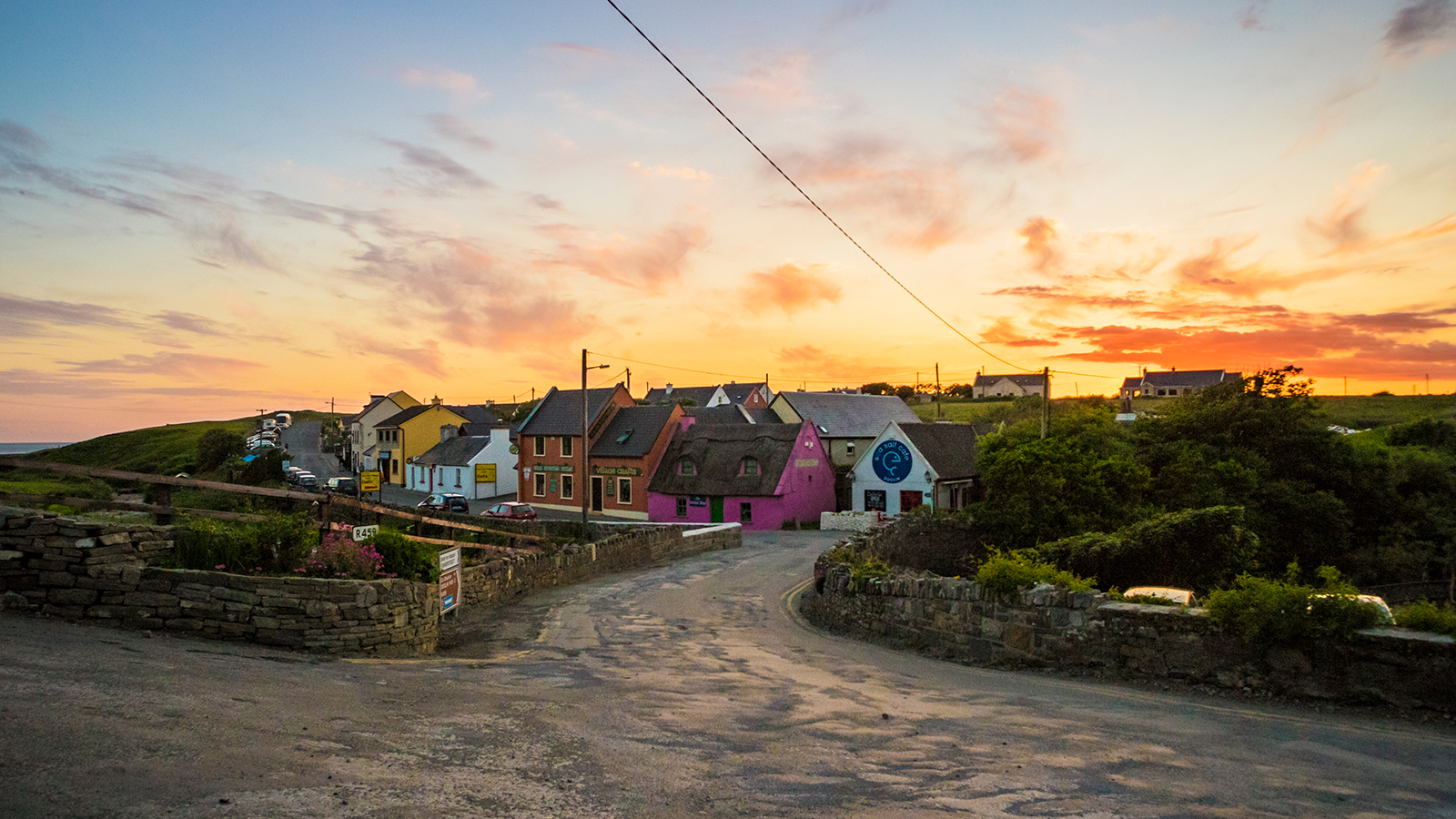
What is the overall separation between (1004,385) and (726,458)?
4575 inches

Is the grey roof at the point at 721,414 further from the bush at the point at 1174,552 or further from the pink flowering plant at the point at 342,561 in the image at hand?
the pink flowering plant at the point at 342,561

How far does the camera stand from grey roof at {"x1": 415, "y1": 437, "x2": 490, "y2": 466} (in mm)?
61278

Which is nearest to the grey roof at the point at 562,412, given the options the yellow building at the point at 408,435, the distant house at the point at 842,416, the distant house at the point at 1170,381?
the distant house at the point at 842,416

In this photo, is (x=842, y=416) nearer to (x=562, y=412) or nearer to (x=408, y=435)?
(x=562, y=412)

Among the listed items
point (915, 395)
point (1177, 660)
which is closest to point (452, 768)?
point (1177, 660)

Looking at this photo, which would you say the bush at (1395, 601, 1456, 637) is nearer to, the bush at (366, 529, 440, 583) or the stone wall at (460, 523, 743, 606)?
the bush at (366, 529, 440, 583)

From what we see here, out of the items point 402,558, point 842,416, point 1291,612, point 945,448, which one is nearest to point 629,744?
point 402,558

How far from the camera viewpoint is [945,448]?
145 feet

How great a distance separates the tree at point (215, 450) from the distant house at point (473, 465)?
2372cm

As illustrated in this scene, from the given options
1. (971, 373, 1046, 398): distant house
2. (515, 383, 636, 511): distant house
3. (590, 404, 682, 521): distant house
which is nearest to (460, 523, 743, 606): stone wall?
(590, 404, 682, 521): distant house

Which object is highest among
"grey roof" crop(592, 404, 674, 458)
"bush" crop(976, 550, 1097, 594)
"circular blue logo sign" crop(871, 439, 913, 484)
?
"grey roof" crop(592, 404, 674, 458)

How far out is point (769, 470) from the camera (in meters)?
43.2

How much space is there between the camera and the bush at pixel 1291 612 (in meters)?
8.84

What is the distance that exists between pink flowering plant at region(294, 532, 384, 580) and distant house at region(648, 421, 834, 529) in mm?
31651
